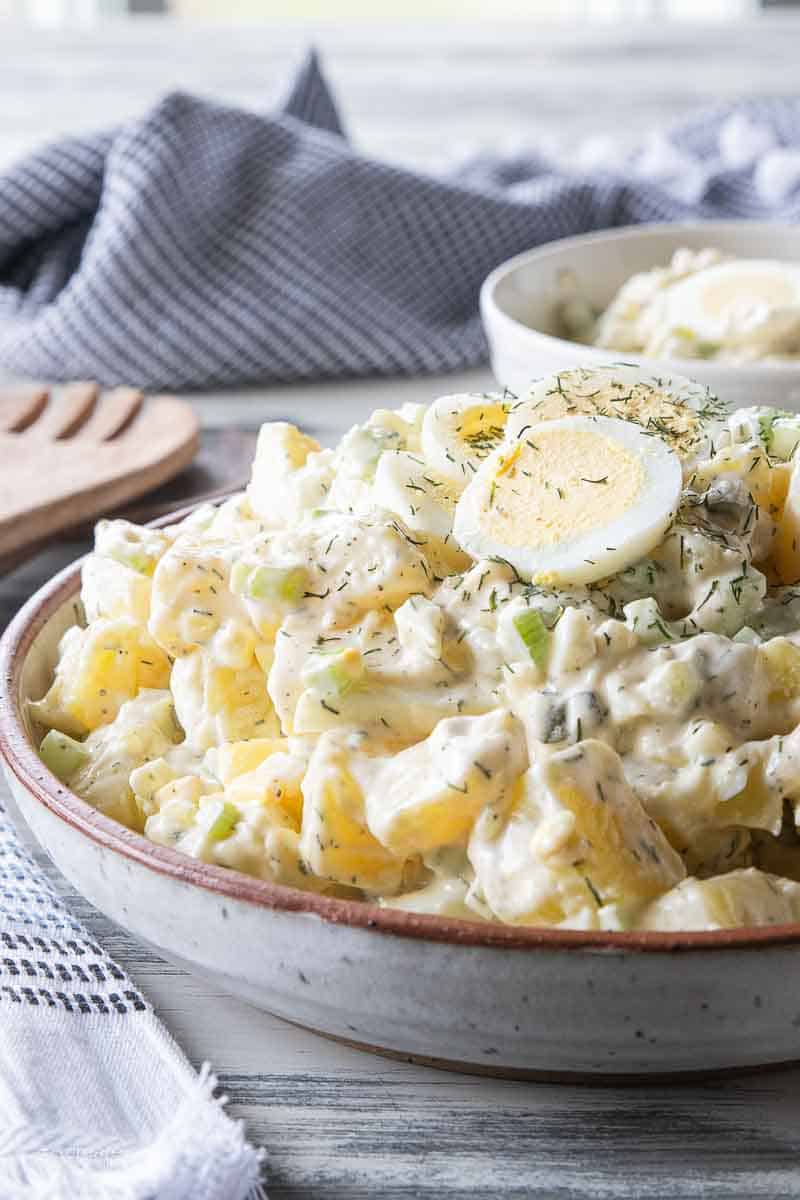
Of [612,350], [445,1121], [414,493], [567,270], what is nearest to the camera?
[445,1121]

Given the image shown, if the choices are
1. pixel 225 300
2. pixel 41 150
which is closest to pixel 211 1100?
pixel 225 300

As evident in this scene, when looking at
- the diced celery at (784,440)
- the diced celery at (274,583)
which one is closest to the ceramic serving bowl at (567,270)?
the diced celery at (784,440)

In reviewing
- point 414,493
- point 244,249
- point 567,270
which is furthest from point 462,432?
point 244,249

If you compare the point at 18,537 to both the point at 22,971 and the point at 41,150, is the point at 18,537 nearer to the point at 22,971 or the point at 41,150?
the point at 22,971

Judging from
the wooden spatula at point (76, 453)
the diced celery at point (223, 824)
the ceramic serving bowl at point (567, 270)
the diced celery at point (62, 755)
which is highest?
the diced celery at point (223, 824)

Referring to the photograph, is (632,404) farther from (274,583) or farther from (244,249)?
(244,249)

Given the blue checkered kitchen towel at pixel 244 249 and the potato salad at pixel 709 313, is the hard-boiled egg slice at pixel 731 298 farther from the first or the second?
the blue checkered kitchen towel at pixel 244 249
